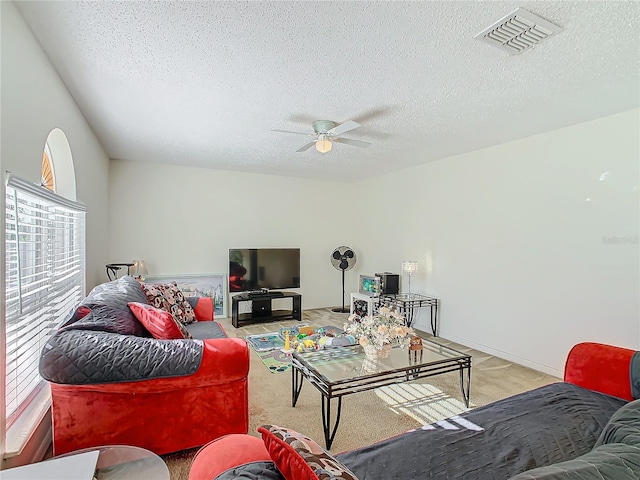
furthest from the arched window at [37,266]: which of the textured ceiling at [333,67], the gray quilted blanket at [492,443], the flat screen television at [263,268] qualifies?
the flat screen television at [263,268]

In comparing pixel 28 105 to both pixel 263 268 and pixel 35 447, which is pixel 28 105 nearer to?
pixel 35 447

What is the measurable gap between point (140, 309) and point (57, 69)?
1.63m

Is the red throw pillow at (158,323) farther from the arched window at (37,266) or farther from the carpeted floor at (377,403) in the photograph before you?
the carpeted floor at (377,403)

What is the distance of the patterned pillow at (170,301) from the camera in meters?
3.11

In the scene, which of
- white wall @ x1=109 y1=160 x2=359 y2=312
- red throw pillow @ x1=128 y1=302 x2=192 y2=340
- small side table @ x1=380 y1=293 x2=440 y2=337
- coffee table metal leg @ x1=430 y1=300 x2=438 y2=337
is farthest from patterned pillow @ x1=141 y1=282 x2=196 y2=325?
coffee table metal leg @ x1=430 y1=300 x2=438 y2=337

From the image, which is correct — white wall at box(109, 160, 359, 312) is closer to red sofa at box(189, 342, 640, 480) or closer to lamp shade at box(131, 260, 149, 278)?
lamp shade at box(131, 260, 149, 278)

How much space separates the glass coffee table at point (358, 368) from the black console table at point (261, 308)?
251cm

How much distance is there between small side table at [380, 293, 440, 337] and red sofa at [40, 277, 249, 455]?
9.53 feet

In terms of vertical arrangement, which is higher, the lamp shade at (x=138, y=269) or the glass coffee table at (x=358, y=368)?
the lamp shade at (x=138, y=269)

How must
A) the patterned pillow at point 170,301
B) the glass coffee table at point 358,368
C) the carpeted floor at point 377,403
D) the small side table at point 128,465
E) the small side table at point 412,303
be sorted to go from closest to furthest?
the small side table at point 128,465 → the glass coffee table at point 358,368 → the carpeted floor at point 377,403 → the patterned pillow at point 170,301 → the small side table at point 412,303

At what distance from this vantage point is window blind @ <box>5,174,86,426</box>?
1.69 m

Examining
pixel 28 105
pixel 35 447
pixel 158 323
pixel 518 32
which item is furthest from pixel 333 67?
pixel 35 447

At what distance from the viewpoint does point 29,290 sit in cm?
200

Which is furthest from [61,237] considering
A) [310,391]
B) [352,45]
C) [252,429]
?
[352,45]
